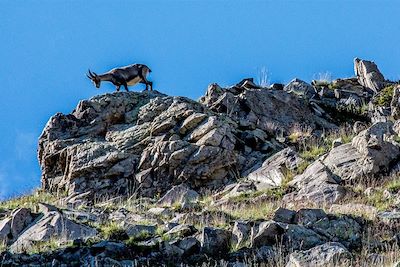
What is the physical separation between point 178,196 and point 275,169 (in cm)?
266

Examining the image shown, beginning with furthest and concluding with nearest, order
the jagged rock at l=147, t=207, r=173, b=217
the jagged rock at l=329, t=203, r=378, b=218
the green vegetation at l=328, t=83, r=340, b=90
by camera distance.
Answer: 1. the green vegetation at l=328, t=83, r=340, b=90
2. the jagged rock at l=147, t=207, r=173, b=217
3. the jagged rock at l=329, t=203, r=378, b=218

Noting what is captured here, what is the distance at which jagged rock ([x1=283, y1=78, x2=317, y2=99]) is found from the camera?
2758 cm

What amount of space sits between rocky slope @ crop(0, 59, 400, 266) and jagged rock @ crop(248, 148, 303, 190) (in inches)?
1.6

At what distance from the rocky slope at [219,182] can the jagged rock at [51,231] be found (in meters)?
0.04

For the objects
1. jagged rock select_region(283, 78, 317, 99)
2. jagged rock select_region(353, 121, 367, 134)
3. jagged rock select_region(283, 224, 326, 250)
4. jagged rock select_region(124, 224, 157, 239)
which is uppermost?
jagged rock select_region(283, 78, 317, 99)

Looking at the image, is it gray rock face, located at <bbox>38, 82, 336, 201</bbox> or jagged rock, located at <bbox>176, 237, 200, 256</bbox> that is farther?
gray rock face, located at <bbox>38, 82, 336, 201</bbox>

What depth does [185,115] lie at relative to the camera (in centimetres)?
2195

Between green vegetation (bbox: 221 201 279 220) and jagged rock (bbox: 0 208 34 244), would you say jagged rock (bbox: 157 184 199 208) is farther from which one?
jagged rock (bbox: 0 208 34 244)

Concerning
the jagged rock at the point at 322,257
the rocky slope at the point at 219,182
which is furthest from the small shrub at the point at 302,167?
the jagged rock at the point at 322,257

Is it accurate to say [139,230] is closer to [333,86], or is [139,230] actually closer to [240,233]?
[240,233]

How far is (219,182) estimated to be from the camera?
64.2 feet

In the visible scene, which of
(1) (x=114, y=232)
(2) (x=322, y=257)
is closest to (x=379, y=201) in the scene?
(2) (x=322, y=257)

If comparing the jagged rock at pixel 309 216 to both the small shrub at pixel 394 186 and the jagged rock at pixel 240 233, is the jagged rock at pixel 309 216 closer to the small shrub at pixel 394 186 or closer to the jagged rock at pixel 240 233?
the jagged rock at pixel 240 233

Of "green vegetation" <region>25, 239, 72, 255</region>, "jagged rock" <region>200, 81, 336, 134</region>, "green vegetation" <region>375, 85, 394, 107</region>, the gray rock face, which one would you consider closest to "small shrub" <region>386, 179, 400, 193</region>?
the gray rock face
